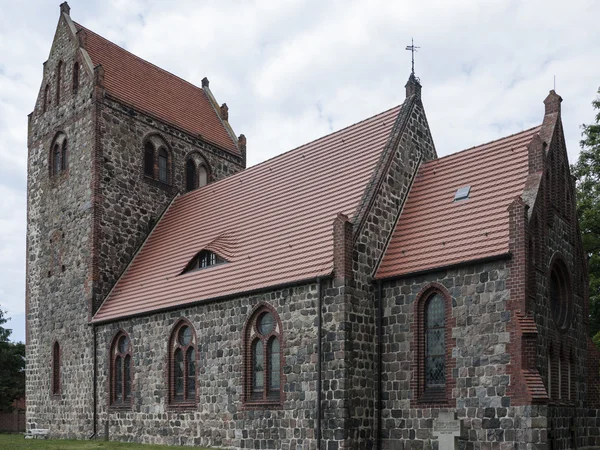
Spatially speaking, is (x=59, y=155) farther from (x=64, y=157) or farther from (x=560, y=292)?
(x=560, y=292)

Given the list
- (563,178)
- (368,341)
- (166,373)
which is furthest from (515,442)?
(166,373)

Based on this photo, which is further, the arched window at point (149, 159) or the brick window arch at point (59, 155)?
the brick window arch at point (59, 155)

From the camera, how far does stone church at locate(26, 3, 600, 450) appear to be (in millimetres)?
17344

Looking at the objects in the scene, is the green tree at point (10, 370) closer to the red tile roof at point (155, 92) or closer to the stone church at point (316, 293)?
the stone church at point (316, 293)

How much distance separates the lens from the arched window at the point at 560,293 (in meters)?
19.1

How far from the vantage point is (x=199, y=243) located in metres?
25.2

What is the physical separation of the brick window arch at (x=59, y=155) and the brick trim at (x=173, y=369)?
406 inches

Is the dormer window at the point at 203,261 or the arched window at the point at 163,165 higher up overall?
the arched window at the point at 163,165

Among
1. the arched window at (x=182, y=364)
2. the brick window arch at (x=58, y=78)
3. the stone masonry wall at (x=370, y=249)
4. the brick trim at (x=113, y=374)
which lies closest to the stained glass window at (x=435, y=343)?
the stone masonry wall at (x=370, y=249)

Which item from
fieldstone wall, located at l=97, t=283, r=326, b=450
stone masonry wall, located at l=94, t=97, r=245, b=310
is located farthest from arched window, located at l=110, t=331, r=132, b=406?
stone masonry wall, located at l=94, t=97, r=245, b=310

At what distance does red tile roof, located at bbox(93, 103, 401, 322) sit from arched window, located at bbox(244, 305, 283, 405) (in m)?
0.99

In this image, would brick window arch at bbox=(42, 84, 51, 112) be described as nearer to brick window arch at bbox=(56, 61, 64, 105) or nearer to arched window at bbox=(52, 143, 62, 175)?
brick window arch at bbox=(56, 61, 64, 105)

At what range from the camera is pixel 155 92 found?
1271 inches

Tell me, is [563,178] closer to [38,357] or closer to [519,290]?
[519,290]
